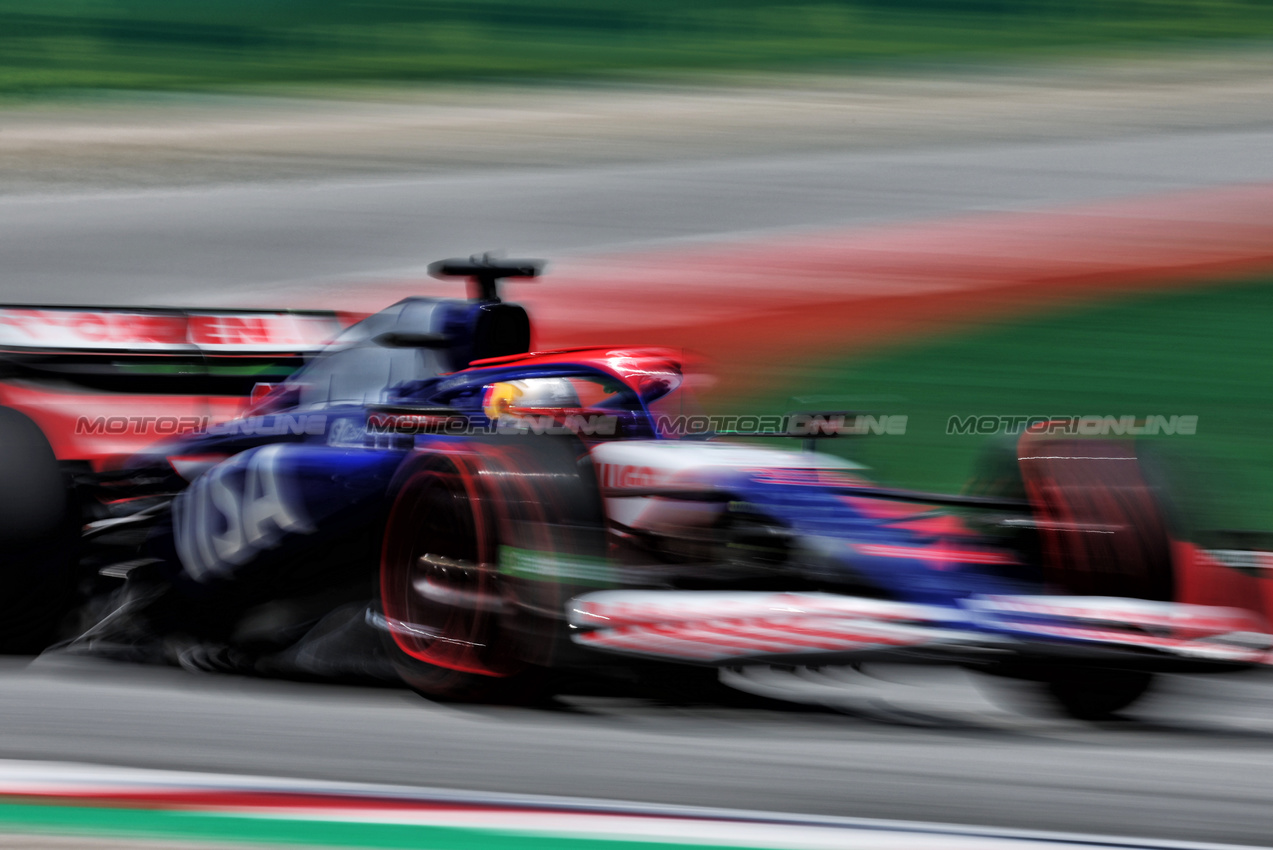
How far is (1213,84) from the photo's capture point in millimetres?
13422

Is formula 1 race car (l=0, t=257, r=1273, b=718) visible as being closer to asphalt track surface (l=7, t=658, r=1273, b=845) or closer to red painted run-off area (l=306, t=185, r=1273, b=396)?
asphalt track surface (l=7, t=658, r=1273, b=845)

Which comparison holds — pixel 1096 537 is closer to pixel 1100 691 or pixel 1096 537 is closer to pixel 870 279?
pixel 1100 691

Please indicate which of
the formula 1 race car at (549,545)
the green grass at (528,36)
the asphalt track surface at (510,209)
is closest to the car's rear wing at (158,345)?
the formula 1 race car at (549,545)

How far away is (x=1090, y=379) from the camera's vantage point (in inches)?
367

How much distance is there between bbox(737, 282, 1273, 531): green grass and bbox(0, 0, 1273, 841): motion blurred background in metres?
0.02

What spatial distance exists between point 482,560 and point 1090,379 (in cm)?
669

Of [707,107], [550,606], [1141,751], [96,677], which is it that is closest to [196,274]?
[707,107]

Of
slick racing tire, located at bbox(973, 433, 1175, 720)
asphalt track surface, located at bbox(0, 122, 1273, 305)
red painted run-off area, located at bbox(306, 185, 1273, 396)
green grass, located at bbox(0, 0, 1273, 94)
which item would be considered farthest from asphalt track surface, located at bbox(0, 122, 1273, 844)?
green grass, located at bbox(0, 0, 1273, 94)

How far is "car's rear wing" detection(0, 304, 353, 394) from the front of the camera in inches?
207

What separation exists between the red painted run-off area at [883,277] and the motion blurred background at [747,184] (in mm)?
26

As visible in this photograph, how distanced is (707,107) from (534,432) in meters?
10.4

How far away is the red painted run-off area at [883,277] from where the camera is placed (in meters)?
9.65

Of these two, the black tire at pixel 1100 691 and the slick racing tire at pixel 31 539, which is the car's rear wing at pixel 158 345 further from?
the black tire at pixel 1100 691

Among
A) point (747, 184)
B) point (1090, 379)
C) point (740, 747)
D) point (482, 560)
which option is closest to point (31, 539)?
point (482, 560)
